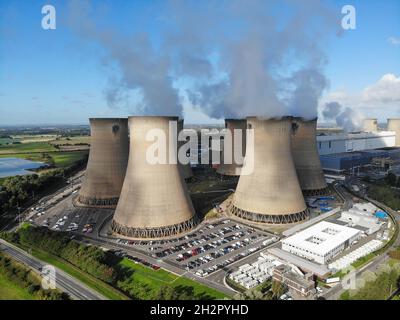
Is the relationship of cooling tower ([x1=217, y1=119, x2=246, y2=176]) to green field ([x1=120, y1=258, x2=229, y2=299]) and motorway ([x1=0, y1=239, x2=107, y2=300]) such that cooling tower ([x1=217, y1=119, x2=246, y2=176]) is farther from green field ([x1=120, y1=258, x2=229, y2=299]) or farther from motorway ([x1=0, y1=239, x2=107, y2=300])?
motorway ([x1=0, y1=239, x2=107, y2=300])

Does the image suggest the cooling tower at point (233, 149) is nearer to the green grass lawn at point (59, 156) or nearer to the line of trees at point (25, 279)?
the line of trees at point (25, 279)

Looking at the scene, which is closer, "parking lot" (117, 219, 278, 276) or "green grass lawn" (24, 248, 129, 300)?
"green grass lawn" (24, 248, 129, 300)

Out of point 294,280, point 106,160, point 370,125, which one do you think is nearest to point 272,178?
point 294,280

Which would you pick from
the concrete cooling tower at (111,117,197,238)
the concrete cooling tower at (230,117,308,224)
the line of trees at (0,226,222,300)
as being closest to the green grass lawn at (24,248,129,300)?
the line of trees at (0,226,222,300)

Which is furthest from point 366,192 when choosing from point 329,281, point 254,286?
point 254,286
